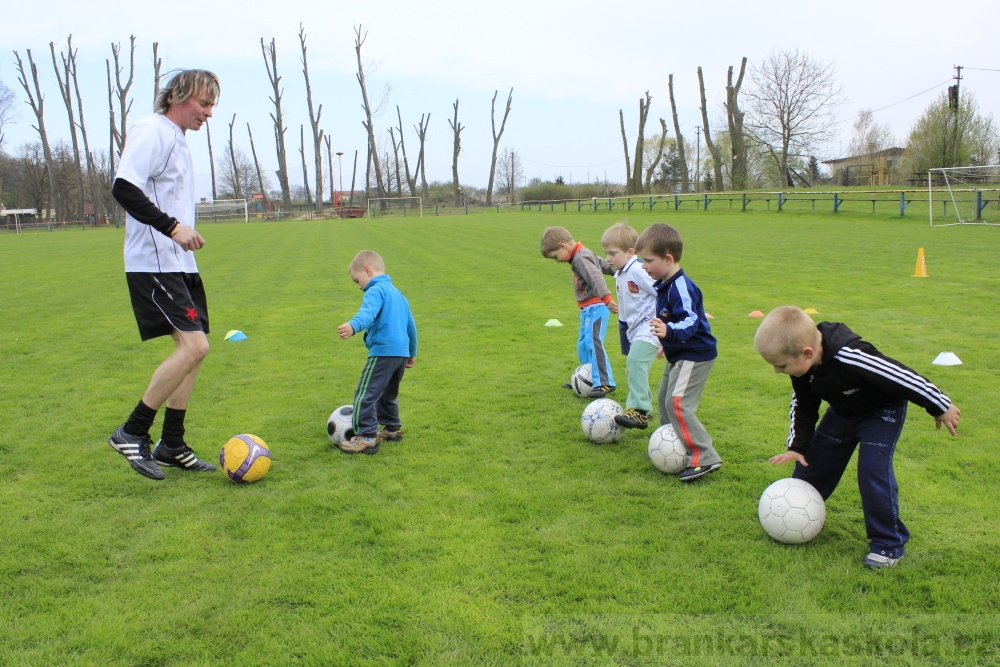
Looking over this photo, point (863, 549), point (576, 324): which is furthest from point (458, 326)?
point (863, 549)

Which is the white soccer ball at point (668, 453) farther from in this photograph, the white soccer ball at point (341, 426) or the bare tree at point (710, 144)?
the bare tree at point (710, 144)

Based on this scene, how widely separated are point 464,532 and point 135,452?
2.16 m

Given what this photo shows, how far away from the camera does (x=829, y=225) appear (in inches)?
1022

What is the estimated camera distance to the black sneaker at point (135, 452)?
4.38m

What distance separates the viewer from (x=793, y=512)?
11.5 feet

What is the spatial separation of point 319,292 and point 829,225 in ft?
65.9

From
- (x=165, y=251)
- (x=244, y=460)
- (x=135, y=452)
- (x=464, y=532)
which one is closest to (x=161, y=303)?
(x=165, y=251)

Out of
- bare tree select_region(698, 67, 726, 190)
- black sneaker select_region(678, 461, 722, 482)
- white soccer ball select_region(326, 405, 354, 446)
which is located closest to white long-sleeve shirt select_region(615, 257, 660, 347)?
black sneaker select_region(678, 461, 722, 482)

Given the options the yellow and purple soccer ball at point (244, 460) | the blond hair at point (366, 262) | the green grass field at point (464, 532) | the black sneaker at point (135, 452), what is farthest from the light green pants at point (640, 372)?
the black sneaker at point (135, 452)

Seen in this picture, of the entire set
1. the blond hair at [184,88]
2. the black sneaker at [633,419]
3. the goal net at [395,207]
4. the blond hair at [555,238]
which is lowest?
the black sneaker at [633,419]

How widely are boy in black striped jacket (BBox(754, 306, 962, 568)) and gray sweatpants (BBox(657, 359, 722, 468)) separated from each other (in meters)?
0.85

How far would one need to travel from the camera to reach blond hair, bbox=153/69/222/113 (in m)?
4.30

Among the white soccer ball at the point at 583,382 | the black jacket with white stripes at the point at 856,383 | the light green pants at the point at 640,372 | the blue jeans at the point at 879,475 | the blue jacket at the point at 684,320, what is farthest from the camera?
the white soccer ball at the point at 583,382

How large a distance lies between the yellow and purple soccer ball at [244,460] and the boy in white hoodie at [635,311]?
246 cm
